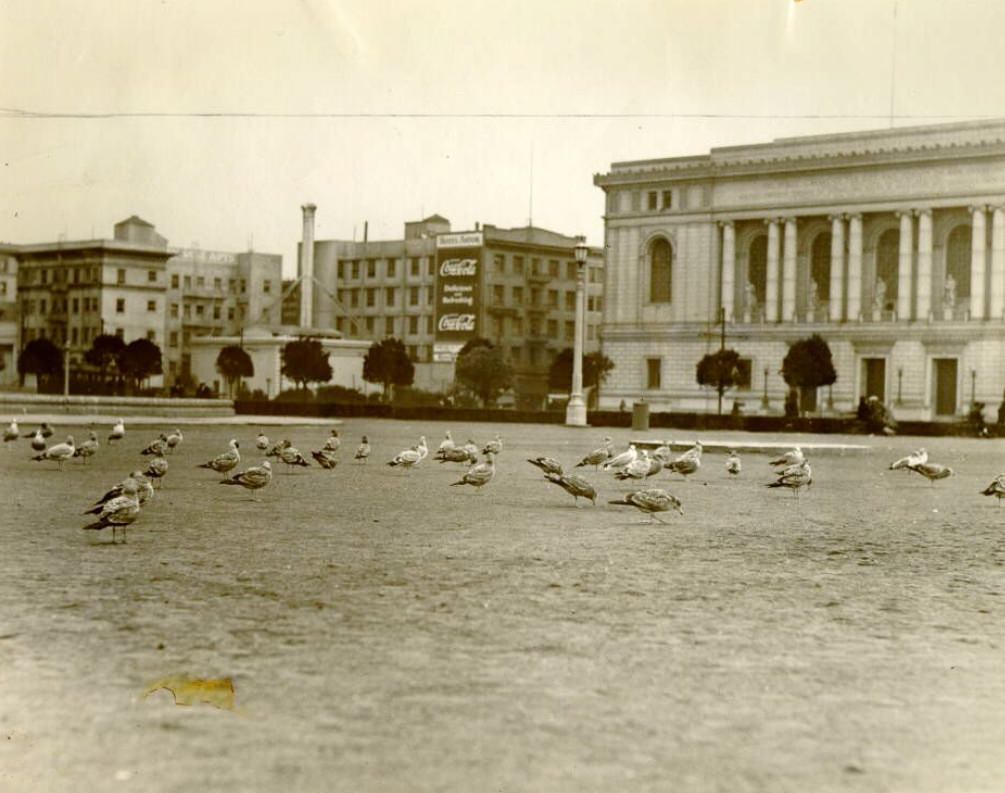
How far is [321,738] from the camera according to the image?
5.02 m

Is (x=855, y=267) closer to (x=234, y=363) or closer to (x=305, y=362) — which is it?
(x=305, y=362)

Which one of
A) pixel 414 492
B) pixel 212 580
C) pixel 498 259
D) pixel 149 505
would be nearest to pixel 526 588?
pixel 212 580

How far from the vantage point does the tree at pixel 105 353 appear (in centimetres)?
8050

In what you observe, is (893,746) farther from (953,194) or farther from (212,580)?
(953,194)

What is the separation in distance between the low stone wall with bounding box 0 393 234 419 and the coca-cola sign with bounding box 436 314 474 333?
195 feet

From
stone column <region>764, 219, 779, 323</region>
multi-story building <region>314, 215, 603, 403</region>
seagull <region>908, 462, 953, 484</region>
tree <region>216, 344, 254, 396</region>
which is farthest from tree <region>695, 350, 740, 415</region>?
seagull <region>908, 462, 953, 484</region>

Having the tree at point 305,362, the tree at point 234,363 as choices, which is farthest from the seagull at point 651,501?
the tree at point 234,363

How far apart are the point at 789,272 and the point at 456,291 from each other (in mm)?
29431

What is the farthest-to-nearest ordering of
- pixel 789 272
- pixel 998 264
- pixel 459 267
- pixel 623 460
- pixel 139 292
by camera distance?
pixel 139 292 → pixel 459 267 → pixel 789 272 → pixel 998 264 → pixel 623 460

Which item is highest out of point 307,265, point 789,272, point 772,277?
point 307,265

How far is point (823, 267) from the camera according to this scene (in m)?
84.5

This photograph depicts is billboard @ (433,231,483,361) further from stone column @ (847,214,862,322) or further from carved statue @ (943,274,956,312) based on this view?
carved statue @ (943,274,956,312)

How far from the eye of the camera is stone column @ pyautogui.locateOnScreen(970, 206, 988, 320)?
74.4 m

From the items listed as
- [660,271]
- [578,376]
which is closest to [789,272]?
[660,271]
